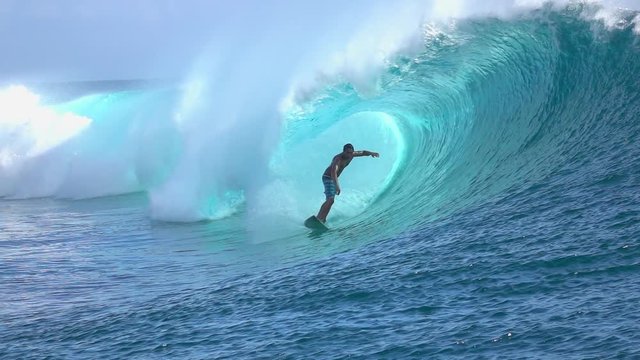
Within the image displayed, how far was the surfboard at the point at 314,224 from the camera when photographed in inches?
514

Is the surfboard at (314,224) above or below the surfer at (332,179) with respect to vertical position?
below

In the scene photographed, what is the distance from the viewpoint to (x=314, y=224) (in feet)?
43.1

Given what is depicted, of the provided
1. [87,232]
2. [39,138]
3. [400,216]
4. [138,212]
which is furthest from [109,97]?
[400,216]

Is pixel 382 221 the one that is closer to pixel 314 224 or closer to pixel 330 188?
pixel 314 224

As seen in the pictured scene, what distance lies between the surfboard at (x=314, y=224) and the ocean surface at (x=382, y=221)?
18 centimetres

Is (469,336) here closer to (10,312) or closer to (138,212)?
(10,312)

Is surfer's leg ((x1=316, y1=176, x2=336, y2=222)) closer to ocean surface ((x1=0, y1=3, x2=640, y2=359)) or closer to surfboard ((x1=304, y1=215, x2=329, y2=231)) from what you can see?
surfboard ((x1=304, y1=215, x2=329, y2=231))

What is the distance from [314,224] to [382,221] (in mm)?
1057

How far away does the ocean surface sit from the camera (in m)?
7.46

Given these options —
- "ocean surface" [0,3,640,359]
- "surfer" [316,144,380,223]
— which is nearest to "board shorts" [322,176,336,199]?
"surfer" [316,144,380,223]

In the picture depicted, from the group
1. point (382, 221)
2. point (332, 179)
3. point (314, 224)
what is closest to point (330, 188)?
point (332, 179)

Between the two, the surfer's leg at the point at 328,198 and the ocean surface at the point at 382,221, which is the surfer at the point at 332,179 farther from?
the ocean surface at the point at 382,221

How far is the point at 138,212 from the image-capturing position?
19.0 meters

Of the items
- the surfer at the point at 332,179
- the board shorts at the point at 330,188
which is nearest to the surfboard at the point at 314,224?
the surfer at the point at 332,179
